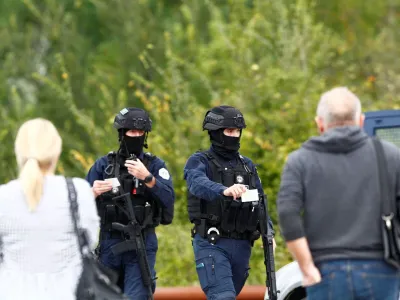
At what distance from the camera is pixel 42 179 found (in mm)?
6004

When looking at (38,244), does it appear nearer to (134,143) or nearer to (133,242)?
Result: (133,242)

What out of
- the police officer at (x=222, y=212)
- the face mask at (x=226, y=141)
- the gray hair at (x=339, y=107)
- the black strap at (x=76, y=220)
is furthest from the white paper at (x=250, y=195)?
the black strap at (x=76, y=220)

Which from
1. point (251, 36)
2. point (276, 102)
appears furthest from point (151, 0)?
point (276, 102)

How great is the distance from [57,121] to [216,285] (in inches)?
658

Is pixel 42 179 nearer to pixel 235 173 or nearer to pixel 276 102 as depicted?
pixel 235 173

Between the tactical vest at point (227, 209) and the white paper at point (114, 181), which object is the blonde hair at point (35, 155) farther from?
the tactical vest at point (227, 209)

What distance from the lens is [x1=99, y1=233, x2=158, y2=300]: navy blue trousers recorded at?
9070 mm

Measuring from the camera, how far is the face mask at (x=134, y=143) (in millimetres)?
9094

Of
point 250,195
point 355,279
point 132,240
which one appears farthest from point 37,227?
point 132,240

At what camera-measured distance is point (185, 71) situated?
23094mm

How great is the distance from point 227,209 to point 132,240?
2.47 feet

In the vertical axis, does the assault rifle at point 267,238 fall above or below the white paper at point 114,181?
below

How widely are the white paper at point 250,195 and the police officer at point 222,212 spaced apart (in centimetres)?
8

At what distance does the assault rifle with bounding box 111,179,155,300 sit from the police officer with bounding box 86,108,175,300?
0.06 meters
